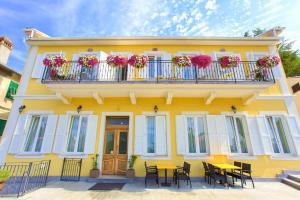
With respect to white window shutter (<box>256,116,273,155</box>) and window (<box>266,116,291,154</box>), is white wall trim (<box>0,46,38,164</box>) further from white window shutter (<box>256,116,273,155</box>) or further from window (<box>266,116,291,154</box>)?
window (<box>266,116,291,154</box>)

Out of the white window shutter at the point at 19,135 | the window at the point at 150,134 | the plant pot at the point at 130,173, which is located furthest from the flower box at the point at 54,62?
the plant pot at the point at 130,173

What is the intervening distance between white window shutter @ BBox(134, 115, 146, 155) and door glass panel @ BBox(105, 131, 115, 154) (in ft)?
4.25

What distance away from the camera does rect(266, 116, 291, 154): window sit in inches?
291

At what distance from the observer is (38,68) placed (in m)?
8.73

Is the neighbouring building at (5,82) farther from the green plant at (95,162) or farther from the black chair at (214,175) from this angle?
the black chair at (214,175)

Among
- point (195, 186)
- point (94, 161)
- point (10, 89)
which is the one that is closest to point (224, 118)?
point (195, 186)

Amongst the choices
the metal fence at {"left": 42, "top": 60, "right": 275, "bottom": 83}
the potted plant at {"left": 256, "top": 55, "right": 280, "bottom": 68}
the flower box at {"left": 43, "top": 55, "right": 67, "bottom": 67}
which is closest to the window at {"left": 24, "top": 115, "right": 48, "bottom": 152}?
the metal fence at {"left": 42, "top": 60, "right": 275, "bottom": 83}

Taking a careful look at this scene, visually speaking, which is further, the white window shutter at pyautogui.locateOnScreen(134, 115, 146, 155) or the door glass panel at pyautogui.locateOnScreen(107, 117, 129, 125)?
the door glass panel at pyautogui.locateOnScreen(107, 117, 129, 125)

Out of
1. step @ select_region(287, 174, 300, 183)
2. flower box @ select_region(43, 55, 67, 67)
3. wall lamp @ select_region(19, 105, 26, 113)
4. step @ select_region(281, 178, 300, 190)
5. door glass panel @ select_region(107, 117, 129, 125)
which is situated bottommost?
step @ select_region(281, 178, 300, 190)

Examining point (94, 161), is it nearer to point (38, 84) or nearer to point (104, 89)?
point (104, 89)

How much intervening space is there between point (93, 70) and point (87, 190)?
5.37 metres

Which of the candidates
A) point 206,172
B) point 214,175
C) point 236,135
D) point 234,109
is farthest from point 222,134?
point 214,175

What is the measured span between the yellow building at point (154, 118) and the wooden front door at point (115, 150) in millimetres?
46

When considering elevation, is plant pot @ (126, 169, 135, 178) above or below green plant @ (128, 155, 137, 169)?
below
